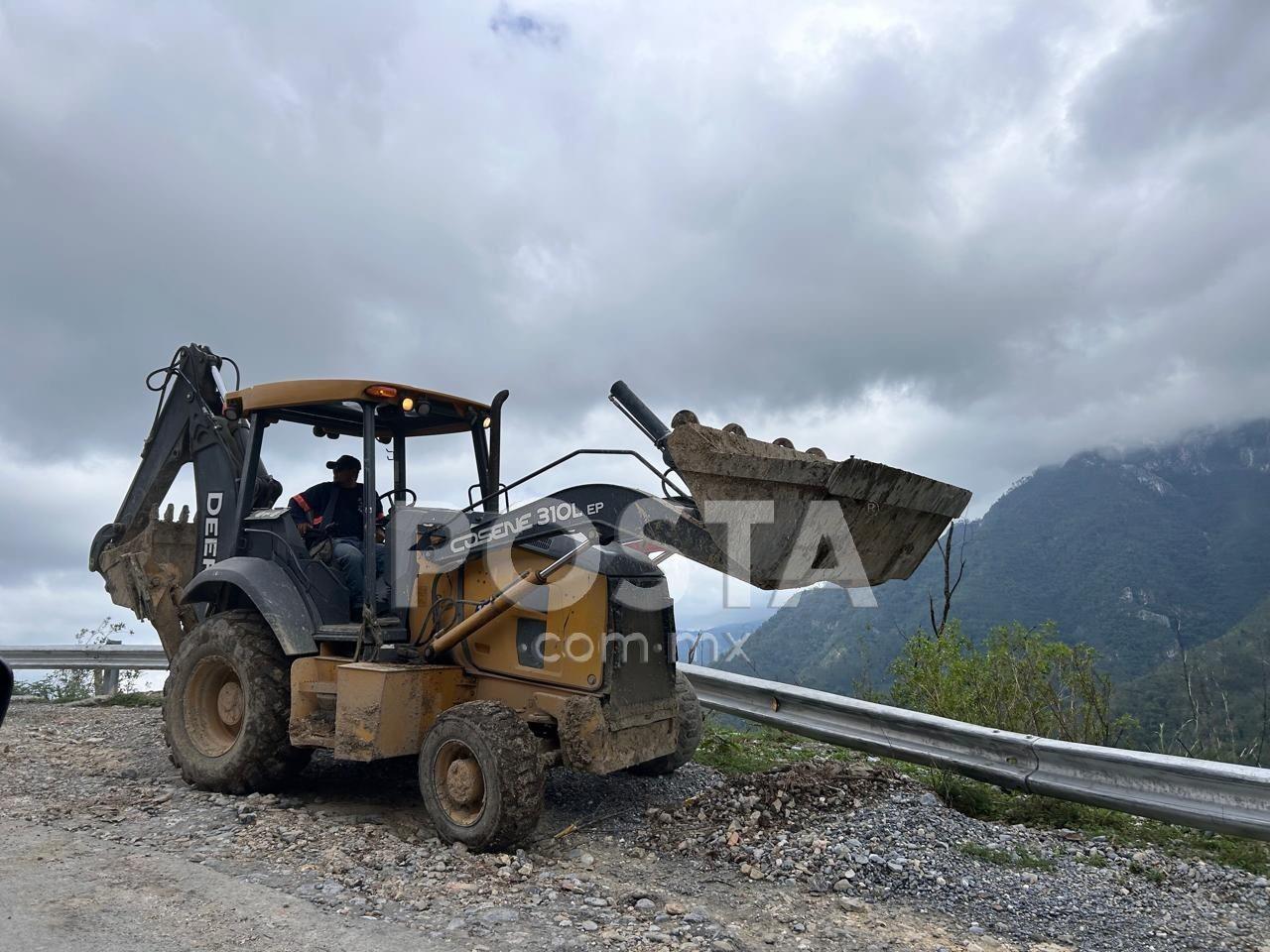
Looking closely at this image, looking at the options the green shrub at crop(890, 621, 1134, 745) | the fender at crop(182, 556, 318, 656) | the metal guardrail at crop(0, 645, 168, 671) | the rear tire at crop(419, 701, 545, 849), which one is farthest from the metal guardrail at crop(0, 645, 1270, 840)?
the metal guardrail at crop(0, 645, 168, 671)

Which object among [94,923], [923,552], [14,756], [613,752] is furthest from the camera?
[14,756]

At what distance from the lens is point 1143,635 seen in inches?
2122

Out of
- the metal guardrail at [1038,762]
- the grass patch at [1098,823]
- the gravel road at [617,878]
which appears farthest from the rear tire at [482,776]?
the grass patch at [1098,823]

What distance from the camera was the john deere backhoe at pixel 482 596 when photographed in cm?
416

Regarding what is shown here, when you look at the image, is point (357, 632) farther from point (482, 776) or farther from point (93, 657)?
point (93, 657)

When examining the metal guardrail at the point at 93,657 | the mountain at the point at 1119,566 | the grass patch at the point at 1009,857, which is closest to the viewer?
the grass patch at the point at 1009,857

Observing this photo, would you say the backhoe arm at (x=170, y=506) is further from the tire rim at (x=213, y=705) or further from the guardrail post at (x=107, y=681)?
the guardrail post at (x=107, y=681)

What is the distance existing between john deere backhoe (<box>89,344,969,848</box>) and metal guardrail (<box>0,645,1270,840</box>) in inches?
34.0

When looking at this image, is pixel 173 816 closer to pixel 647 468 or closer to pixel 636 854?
pixel 636 854

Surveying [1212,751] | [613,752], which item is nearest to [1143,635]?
[1212,751]

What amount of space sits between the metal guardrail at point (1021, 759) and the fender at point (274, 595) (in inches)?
68.9

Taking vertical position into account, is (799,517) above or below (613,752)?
above

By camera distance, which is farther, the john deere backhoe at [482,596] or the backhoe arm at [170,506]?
the backhoe arm at [170,506]

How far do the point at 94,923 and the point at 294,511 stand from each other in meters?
3.08
